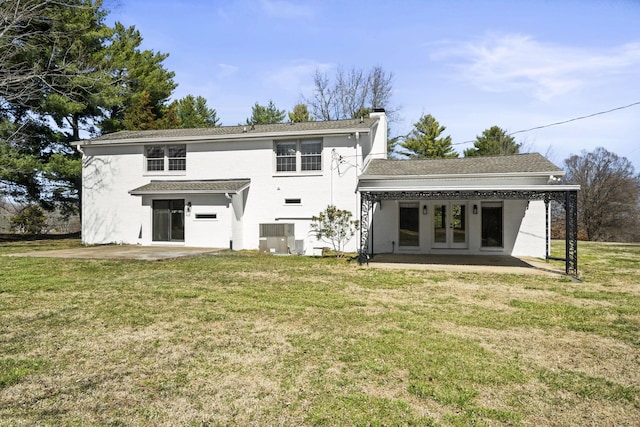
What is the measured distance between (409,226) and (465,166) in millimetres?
3161

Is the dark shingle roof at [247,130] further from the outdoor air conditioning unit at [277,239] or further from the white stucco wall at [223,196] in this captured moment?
the outdoor air conditioning unit at [277,239]

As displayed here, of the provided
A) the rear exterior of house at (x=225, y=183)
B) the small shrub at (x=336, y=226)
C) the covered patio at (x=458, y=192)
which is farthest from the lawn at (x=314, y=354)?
the rear exterior of house at (x=225, y=183)

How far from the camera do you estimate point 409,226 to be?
16172 millimetres

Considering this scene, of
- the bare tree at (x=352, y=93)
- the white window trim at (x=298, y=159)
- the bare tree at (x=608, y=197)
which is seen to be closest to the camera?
the white window trim at (x=298, y=159)

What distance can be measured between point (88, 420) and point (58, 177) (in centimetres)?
2505

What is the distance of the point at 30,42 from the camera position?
63.0 feet

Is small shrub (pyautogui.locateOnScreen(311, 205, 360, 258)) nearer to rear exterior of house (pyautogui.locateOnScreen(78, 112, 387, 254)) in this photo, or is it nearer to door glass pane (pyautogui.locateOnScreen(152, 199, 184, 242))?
rear exterior of house (pyautogui.locateOnScreen(78, 112, 387, 254))

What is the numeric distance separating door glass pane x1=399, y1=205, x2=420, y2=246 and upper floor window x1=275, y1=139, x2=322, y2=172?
3.94m

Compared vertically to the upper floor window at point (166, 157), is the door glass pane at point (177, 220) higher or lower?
lower

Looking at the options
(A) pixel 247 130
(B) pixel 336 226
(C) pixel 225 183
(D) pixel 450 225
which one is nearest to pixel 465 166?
(D) pixel 450 225

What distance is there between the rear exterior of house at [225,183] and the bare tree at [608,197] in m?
28.0

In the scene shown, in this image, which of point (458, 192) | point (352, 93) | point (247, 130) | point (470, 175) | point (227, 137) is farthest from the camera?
point (352, 93)

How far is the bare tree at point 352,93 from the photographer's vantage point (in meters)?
34.6

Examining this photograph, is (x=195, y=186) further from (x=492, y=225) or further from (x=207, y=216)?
(x=492, y=225)
